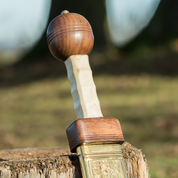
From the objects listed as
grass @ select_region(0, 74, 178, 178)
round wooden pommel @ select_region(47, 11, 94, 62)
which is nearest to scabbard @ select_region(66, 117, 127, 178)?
round wooden pommel @ select_region(47, 11, 94, 62)

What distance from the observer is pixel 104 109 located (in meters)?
5.00

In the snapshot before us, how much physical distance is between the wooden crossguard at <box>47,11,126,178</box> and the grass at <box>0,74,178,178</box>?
185 centimetres

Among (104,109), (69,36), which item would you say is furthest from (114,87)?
(69,36)

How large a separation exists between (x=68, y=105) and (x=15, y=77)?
2244mm

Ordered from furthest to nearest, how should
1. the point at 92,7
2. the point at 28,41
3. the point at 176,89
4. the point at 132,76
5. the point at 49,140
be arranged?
→ the point at 28,41 < the point at 92,7 < the point at 132,76 < the point at 176,89 < the point at 49,140

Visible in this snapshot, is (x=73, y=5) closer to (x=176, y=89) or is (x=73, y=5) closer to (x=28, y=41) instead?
(x=28, y=41)

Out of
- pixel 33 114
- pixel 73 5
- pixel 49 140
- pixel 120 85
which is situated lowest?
pixel 49 140

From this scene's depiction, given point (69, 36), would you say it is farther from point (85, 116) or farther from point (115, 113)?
point (115, 113)

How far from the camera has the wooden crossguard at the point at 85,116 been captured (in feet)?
3.68

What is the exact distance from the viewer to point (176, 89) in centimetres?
557

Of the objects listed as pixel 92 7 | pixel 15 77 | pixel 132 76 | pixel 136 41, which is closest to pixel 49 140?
pixel 132 76

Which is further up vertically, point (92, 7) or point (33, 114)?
point (92, 7)

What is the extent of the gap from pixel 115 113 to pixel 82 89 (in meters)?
3.69

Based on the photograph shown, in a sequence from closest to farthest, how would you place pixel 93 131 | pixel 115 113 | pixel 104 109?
pixel 93 131
pixel 115 113
pixel 104 109
